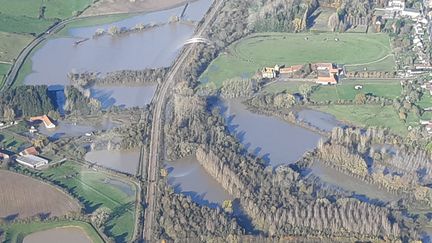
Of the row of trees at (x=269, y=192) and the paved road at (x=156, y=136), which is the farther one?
the paved road at (x=156, y=136)

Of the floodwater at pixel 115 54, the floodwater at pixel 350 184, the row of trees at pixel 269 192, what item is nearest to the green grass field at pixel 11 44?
the floodwater at pixel 115 54

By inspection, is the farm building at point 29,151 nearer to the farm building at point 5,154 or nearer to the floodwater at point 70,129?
the farm building at point 5,154

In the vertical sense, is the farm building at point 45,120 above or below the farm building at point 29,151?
above

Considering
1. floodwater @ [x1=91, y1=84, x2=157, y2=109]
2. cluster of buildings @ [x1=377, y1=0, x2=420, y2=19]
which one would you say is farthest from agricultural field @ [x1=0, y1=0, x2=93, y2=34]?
cluster of buildings @ [x1=377, y1=0, x2=420, y2=19]

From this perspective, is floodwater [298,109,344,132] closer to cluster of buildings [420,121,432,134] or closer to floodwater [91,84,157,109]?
cluster of buildings [420,121,432,134]

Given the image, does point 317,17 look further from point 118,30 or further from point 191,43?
point 118,30

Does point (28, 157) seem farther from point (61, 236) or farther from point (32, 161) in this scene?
point (61, 236)

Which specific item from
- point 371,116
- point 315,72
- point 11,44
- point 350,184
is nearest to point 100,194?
point 350,184
